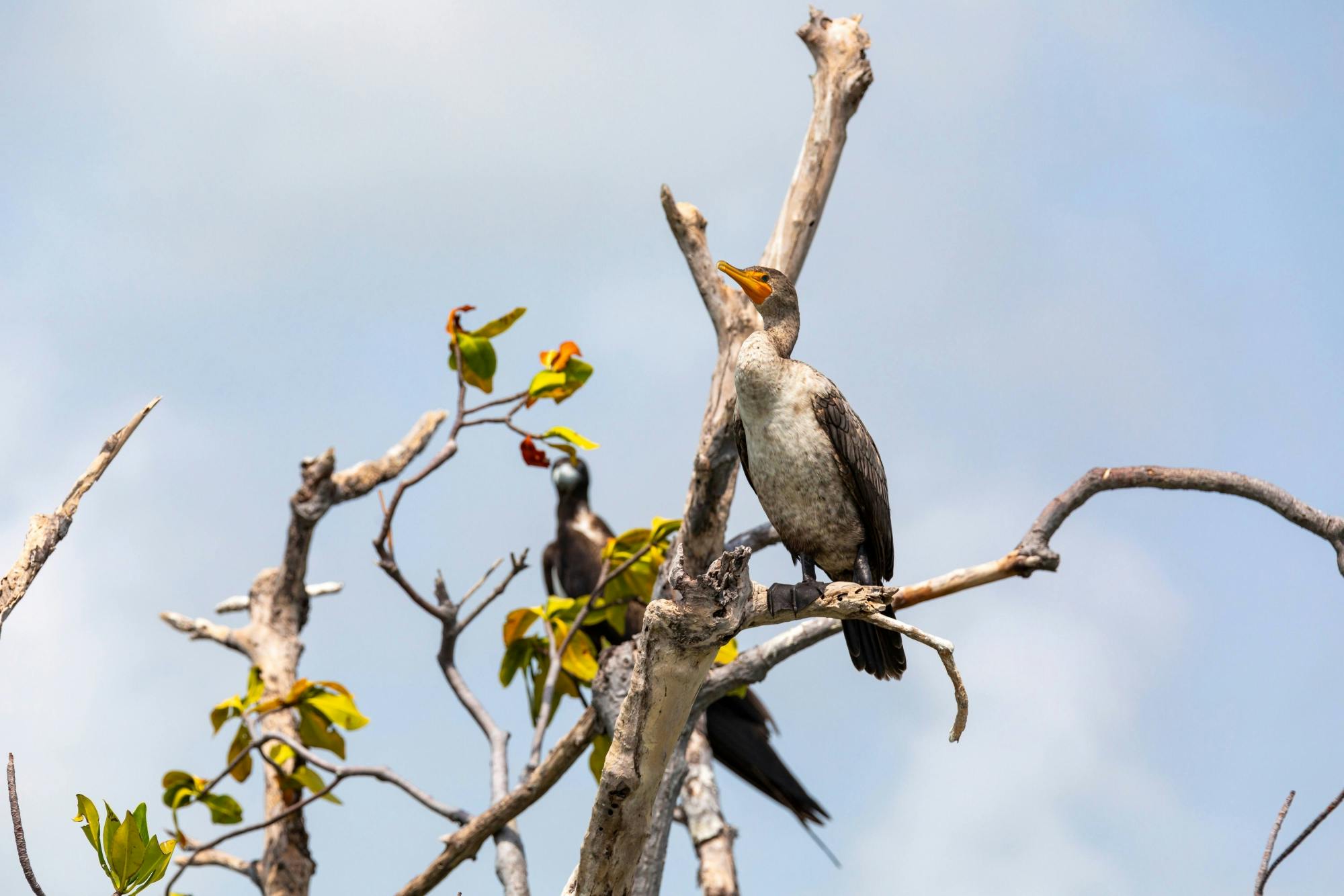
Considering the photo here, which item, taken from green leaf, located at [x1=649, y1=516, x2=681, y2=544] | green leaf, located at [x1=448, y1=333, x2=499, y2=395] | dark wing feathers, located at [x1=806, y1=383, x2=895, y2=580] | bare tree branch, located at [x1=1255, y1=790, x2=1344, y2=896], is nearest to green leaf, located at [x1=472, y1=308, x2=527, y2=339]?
green leaf, located at [x1=448, y1=333, x2=499, y2=395]

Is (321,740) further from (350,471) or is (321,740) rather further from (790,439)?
(790,439)

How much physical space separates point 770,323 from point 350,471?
364cm

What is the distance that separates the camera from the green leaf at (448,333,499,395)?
561 cm

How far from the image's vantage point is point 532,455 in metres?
5.65

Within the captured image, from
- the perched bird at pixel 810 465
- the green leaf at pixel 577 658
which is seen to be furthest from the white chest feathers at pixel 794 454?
the green leaf at pixel 577 658

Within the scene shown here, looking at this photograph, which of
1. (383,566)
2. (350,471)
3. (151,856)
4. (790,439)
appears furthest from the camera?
(350,471)

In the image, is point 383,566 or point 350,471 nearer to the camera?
point 383,566

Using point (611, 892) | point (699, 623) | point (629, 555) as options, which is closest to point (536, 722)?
point (629, 555)

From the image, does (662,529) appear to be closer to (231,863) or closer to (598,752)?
(598,752)

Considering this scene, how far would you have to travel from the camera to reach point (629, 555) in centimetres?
564

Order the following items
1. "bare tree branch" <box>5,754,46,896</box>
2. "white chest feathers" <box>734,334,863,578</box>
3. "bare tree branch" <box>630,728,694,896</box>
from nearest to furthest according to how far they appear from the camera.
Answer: "bare tree branch" <box>5,754,46,896</box>
"white chest feathers" <box>734,334,863,578</box>
"bare tree branch" <box>630,728,694,896</box>

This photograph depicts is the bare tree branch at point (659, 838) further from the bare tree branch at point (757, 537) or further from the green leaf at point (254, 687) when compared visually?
the green leaf at point (254, 687)

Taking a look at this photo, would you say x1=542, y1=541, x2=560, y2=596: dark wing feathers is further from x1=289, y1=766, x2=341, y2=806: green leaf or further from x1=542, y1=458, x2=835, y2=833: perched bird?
x1=289, y1=766, x2=341, y2=806: green leaf

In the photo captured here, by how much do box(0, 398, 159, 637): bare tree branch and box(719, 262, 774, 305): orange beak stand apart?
1736 millimetres
